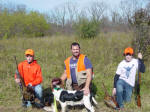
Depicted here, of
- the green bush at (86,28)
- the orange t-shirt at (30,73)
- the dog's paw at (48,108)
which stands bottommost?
the dog's paw at (48,108)

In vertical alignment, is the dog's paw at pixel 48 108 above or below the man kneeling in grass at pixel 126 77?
below

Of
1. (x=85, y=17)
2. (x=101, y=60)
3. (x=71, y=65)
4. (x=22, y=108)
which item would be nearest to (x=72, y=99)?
(x=71, y=65)

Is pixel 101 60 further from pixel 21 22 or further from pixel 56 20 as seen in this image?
pixel 56 20

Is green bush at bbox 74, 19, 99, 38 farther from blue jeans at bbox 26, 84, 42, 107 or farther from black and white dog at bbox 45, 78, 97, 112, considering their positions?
→ black and white dog at bbox 45, 78, 97, 112

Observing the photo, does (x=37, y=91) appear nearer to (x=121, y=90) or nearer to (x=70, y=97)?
(x=70, y=97)

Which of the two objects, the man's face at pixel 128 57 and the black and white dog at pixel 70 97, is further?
the man's face at pixel 128 57

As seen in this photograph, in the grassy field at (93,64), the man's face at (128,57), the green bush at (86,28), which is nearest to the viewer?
the man's face at (128,57)

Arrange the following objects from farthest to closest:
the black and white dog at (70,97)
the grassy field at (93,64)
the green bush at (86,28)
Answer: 1. the green bush at (86,28)
2. the grassy field at (93,64)
3. the black and white dog at (70,97)

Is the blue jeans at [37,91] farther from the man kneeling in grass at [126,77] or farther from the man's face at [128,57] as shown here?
the man's face at [128,57]

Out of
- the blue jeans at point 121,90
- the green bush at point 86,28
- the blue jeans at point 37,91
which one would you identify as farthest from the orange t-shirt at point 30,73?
the green bush at point 86,28

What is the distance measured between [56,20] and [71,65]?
2943 cm

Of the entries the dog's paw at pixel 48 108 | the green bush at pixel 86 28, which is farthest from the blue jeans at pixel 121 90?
the green bush at pixel 86 28

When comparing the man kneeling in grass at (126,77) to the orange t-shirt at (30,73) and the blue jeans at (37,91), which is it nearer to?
the blue jeans at (37,91)

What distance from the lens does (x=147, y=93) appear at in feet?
16.6
